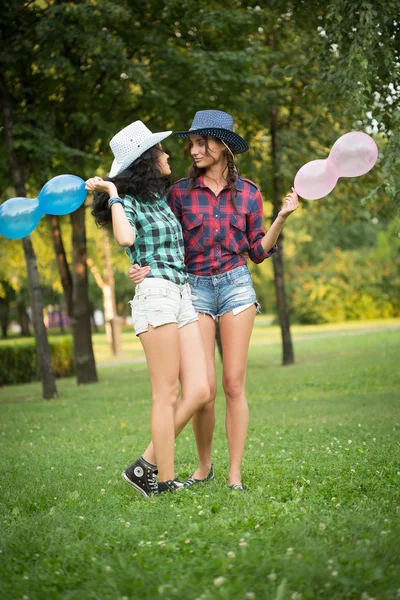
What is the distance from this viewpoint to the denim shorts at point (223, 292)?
16.0 ft

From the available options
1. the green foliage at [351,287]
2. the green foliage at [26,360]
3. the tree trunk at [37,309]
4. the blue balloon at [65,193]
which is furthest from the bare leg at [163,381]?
the green foliage at [351,287]

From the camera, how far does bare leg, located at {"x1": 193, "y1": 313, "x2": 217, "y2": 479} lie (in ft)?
16.2

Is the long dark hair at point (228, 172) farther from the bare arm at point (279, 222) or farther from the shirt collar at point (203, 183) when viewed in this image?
the bare arm at point (279, 222)

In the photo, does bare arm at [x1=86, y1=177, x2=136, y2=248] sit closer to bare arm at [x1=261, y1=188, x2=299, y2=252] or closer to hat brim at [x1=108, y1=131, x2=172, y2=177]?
hat brim at [x1=108, y1=131, x2=172, y2=177]

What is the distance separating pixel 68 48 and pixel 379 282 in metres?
23.9

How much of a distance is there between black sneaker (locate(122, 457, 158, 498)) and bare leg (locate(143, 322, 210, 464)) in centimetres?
35

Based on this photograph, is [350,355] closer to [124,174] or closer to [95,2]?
[95,2]

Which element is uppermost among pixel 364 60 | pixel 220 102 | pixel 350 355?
pixel 220 102

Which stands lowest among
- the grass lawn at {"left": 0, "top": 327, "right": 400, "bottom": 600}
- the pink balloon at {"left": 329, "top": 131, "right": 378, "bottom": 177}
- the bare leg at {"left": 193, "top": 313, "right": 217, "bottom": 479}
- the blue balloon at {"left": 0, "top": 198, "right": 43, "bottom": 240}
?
the grass lawn at {"left": 0, "top": 327, "right": 400, "bottom": 600}

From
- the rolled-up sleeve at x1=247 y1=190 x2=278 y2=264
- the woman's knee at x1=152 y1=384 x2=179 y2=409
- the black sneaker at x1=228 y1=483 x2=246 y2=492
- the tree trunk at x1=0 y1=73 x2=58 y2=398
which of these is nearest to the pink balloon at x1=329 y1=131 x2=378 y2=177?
the rolled-up sleeve at x1=247 y1=190 x2=278 y2=264

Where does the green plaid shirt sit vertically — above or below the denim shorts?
above

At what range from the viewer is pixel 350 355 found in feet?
57.7

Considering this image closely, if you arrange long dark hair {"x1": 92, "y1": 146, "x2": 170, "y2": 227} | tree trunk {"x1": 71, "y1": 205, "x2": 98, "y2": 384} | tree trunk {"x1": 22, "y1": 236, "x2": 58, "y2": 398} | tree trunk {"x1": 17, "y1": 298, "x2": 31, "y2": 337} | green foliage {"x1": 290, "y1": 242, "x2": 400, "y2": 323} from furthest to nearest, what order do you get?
tree trunk {"x1": 17, "y1": 298, "x2": 31, "y2": 337}
green foliage {"x1": 290, "y1": 242, "x2": 400, "y2": 323}
tree trunk {"x1": 71, "y1": 205, "x2": 98, "y2": 384}
tree trunk {"x1": 22, "y1": 236, "x2": 58, "y2": 398}
long dark hair {"x1": 92, "y1": 146, "x2": 170, "y2": 227}

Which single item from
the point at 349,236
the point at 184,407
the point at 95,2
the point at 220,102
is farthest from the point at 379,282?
the point at 184,407
